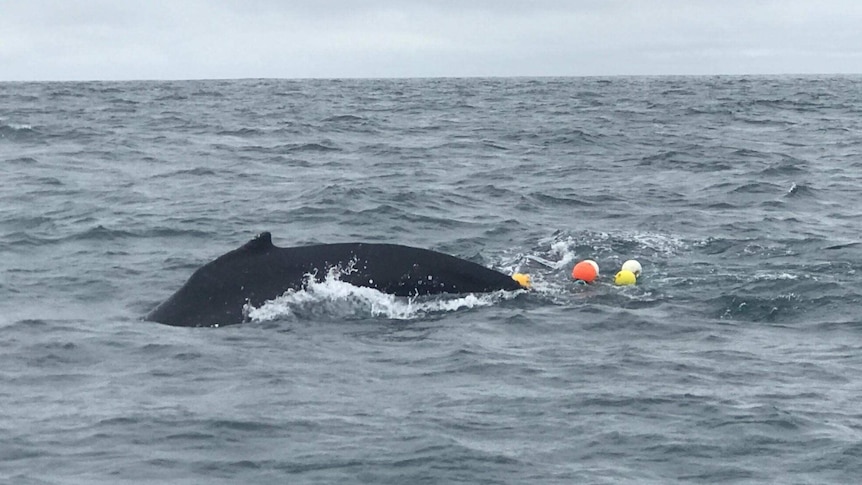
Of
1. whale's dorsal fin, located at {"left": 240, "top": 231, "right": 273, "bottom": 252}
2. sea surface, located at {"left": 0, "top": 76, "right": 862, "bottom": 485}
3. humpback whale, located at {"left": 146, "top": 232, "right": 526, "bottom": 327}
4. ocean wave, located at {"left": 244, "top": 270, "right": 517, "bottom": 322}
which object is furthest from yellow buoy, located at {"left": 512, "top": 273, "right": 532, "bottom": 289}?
whale's dorsal fin, located at {"left": 240, "top": 231, "right": 273, "bottom": 252}

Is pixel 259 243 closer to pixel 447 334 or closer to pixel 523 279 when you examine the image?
pixel 447 334

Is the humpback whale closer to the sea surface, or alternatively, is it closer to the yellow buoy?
the sea surface

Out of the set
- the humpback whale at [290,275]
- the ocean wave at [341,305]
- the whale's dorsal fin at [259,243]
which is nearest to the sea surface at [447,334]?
the ocean wave at [341,305]

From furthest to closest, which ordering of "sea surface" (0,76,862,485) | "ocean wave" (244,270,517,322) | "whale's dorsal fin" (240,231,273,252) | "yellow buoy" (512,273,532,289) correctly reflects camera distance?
"yellow buoy" (512,273,532,289), "ocean wave" (244,270,517,322), "whale's dorsal fin" (240,231,273,252), "sea surface" (0,76,862,485)

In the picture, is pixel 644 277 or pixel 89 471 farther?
pixel 644 277

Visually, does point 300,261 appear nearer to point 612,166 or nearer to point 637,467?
point 637,467

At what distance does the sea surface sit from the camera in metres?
8.76

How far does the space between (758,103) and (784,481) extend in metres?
47.8

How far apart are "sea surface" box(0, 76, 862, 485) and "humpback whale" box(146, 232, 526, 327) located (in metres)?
0.16

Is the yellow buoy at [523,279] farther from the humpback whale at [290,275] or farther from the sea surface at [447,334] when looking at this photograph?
the humpback whale at [290,275]

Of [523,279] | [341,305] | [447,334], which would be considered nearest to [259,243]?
[341,305]

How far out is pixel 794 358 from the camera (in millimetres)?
11531

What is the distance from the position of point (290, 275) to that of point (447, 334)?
1650 mm

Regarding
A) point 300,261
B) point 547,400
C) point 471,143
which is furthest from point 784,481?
point 471,143
